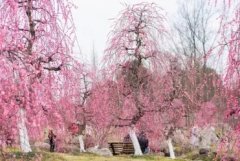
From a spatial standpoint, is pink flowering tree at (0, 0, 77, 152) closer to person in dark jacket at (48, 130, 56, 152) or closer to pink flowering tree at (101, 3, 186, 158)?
pink flowering tree at (101, 3, 186, 158)

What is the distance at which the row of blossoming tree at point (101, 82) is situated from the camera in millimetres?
5496

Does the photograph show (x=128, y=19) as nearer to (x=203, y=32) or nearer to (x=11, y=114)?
(x=11, y=114)

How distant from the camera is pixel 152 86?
16.7 m

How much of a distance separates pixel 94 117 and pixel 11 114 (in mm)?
15533

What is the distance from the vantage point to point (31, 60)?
6293 millimetres

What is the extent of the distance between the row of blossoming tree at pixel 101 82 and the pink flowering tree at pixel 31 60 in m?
0.01

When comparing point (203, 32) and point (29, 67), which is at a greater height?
point (203, 32)

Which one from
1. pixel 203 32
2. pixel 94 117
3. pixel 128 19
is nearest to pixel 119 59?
pixel 128 19

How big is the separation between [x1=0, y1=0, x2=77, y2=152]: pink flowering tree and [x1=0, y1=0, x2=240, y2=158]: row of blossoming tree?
0.01m

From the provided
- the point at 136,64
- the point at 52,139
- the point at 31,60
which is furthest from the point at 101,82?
the point at 31,60

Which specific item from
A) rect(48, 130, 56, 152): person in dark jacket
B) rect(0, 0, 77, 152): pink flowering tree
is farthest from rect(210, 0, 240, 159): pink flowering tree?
rect(48, 130, 56, 152): person in dark jacket

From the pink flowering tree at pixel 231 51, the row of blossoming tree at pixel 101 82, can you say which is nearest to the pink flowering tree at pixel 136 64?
the row of blossoming tree at pixel 101 82

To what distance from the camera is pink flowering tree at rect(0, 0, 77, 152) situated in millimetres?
5152

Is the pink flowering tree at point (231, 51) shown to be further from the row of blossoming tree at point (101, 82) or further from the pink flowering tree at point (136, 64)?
the pink flowering tree at point (136, 64)
